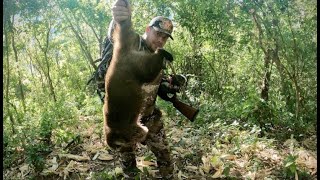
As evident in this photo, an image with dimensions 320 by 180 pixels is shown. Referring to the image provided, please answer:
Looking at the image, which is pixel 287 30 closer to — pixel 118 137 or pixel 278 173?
pixel 278 173

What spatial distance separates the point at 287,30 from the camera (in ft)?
22.9

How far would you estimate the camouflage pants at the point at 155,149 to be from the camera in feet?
12.6

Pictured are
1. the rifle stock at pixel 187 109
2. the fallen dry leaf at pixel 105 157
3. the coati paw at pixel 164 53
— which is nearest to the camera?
the coati paw at pixel 164 53

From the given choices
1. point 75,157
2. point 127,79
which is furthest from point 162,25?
point 75,157

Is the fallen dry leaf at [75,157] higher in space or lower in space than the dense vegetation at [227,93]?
lower

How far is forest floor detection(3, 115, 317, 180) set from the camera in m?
4.74

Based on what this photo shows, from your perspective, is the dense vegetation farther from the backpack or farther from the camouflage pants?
the backpack

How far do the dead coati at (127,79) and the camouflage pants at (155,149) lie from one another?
74cm

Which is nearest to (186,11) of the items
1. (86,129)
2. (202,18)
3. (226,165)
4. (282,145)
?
(202,18)

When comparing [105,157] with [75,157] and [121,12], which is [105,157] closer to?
[75,157]

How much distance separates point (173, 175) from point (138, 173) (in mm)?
432

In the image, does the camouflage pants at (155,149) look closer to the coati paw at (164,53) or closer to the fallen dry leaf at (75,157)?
the fallen dry leaf at (75,157)

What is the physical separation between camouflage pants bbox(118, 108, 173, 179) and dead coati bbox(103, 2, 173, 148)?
0.74 m

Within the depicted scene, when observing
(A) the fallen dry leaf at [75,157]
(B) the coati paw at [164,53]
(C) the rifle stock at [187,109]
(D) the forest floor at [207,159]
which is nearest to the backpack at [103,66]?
(C) the rifle stock at [187,109]
